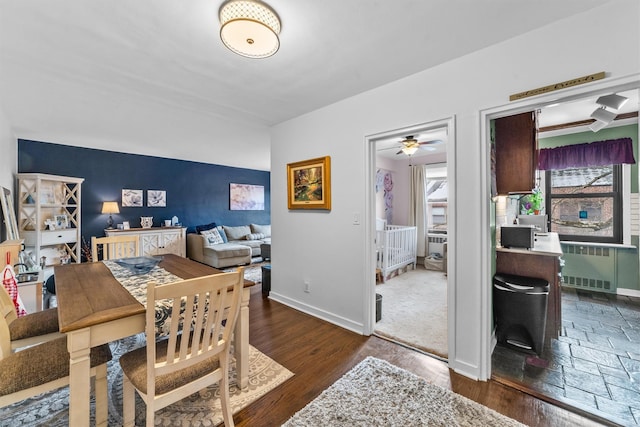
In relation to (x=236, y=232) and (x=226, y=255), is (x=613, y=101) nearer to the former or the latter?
(x=226, y=255)

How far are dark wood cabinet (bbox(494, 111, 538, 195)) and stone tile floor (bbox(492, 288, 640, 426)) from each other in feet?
4.75

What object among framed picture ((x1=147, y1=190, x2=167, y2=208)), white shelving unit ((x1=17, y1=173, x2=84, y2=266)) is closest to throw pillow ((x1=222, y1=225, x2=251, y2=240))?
framed picture ((x1=147, y1=190, x2=167, y2=208))

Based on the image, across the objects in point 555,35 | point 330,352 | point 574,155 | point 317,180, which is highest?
point 555,35

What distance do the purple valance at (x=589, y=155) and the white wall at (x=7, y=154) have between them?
742cm

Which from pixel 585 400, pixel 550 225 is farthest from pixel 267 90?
pixel 550 225

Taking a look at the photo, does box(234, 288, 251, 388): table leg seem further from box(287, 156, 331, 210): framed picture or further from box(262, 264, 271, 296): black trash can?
box(262, 264, 271, 296): black trash can

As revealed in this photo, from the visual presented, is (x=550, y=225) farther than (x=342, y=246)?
Yes

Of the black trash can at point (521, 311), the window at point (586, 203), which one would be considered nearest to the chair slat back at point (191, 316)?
the black trash can at point (521, 311)

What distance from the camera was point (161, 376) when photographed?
1276 mm

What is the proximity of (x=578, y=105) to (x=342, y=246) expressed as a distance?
10.5 ft

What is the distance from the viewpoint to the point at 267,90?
2.58 m

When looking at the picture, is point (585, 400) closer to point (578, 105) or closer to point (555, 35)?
point (555, 35)

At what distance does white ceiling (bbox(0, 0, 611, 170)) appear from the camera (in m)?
1.54

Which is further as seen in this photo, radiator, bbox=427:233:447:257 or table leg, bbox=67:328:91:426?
Answer: radiator, bbox=427:233:447:257
